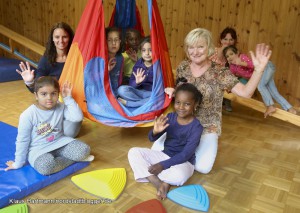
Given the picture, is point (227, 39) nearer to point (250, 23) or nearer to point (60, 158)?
point (250, 23)

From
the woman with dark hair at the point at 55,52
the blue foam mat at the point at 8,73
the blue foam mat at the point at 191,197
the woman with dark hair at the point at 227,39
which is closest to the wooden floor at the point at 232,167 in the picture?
the blue foam mat at the point at 191,197

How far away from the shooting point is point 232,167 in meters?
2.06

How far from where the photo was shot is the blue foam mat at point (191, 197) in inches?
61.6

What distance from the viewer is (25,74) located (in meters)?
2.12

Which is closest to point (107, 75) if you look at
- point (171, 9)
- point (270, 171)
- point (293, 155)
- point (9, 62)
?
point (270, 171)

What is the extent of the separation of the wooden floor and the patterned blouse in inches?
12.3

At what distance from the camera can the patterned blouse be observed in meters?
1.95

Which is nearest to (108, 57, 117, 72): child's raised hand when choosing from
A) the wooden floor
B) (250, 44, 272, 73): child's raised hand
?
the wooden floor

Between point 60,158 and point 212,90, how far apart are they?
105 cm

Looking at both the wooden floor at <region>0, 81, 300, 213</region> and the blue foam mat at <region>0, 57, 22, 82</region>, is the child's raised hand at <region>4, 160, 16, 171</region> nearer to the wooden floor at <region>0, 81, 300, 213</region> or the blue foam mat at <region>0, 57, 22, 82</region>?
the wooden floor at <region>0, 81, 300, 213</region>

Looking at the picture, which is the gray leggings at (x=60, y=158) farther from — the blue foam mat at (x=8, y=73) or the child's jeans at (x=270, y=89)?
the blue foam mat at (x=8, y=73)

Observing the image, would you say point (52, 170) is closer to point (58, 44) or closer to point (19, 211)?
point (19, 211)

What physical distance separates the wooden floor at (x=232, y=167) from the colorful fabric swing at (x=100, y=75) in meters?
0.28

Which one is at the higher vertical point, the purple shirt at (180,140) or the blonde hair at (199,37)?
the blonde hair at (199,37)
